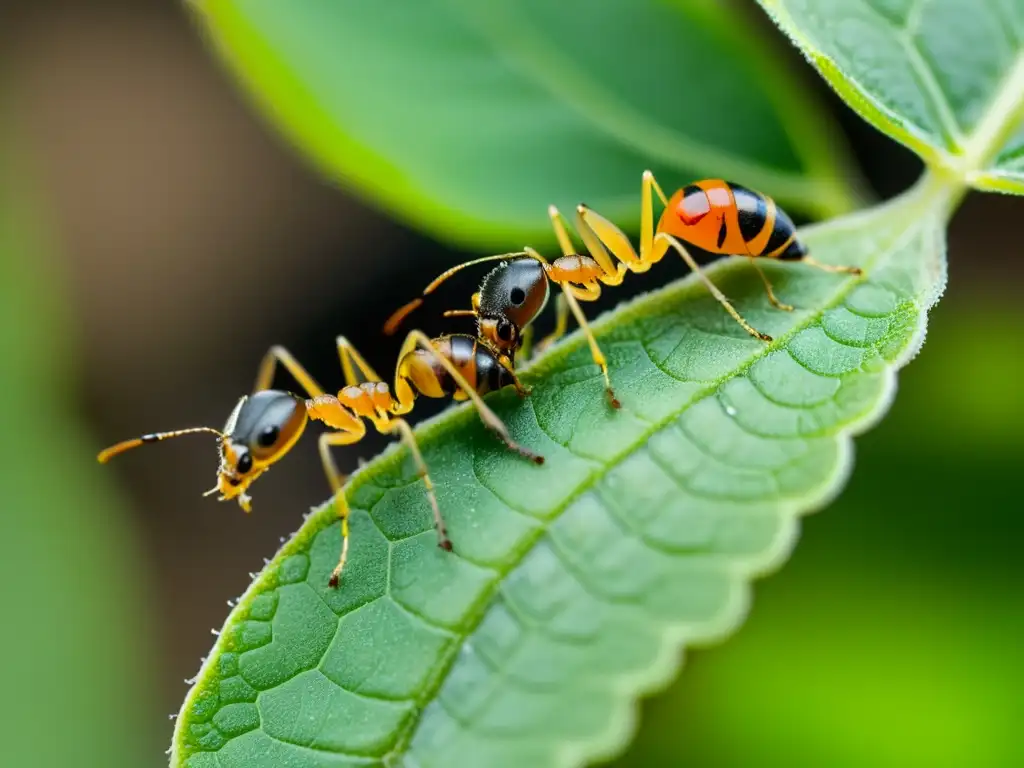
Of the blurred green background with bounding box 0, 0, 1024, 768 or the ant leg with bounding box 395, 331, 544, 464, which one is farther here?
the blurred green background with bounding box 0, 0, 1024, 768

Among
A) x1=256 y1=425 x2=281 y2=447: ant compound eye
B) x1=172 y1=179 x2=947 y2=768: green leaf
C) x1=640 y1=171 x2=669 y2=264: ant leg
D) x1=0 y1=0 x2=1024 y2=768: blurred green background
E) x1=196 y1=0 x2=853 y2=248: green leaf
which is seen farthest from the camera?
x1=0 y1=0 x2=1024 y2=768: blurred green background

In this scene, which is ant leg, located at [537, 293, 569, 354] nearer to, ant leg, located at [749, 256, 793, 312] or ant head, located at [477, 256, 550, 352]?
ant head, located at [477, 256, 550, 352]

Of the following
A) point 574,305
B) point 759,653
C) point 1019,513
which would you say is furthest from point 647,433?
point 1019,513

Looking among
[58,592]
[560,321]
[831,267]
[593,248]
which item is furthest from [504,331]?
[58,592]

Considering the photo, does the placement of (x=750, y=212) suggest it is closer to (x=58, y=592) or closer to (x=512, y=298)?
(x=512, y=298)

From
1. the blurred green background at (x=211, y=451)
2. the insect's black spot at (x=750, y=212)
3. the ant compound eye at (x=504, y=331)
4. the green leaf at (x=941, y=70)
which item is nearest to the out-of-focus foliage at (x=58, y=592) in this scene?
the blurred green background at (x=211, y=451)

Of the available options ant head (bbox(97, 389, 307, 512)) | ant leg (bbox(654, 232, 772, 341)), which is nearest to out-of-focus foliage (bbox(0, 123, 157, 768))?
ant head (bbox(97, 389, 307, 512))

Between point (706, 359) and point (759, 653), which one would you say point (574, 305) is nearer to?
point (706, 359)

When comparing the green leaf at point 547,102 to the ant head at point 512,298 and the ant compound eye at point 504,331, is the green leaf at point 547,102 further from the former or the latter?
the ant compound eye at point 504,331
